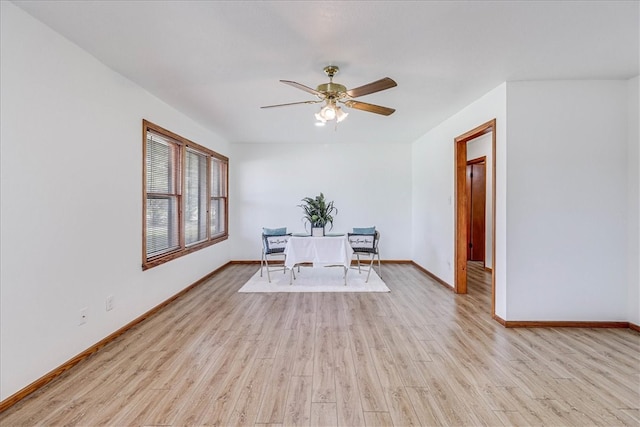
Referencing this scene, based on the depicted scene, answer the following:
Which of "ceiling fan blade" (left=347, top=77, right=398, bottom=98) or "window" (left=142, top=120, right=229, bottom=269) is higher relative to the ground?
"ceiling fan blade" (left=347, top=77, right=398, bottom=98)

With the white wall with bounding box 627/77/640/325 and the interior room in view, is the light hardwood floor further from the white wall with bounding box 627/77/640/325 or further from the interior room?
the white wall with bounding box 627/77/640/325

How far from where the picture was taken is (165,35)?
7.50ft

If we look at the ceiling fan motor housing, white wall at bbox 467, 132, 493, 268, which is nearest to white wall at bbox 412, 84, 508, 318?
white wall at bbox 467, 132, 493, 268

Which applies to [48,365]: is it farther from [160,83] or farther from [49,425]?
[160,83]

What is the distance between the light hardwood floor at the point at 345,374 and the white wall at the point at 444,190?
33.2 inches

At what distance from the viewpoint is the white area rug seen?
4617mm

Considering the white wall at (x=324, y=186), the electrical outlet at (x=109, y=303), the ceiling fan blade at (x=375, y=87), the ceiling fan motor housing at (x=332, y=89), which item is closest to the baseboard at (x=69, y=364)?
the electrical outlet at (x=109, y=303)

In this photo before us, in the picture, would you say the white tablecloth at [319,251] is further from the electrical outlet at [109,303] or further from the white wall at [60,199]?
the electrical outlet at [109,303]

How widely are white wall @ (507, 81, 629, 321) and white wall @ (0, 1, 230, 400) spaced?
3.99 metres

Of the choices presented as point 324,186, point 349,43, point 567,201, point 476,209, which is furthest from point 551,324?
point 324,186

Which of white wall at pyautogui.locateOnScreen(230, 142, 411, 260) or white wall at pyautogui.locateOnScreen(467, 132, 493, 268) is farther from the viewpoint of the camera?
white wall at pyautogui.locateOnScreen(230, 142, 411, 260)

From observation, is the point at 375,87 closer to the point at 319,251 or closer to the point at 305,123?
the point at 305,123

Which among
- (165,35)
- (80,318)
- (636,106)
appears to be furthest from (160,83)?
(636,106)

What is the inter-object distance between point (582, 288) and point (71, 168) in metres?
4.95
